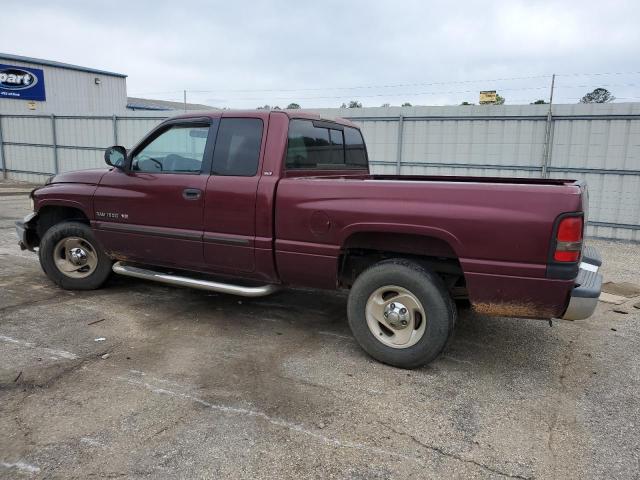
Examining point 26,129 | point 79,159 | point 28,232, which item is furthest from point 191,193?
→ point 26,129

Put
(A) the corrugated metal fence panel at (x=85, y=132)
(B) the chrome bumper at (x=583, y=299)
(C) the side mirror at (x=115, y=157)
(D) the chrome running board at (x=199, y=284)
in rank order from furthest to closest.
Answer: (A) the corrugated metal fence panel at (x=85, y=132) < (C) the side mirror at (x=115, y=157) < (D) the chrome running board at (x=199, y=284) < (B) the chrome bumper at (x=583, y=299)

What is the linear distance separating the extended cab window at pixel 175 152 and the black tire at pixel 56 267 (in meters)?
1.01

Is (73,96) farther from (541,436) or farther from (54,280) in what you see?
(541,436)

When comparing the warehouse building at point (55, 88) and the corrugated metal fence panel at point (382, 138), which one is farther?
the warehouse building at point (55, 88)

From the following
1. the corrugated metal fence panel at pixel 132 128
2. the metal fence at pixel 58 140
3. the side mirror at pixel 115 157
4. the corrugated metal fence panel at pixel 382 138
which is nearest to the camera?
the side mirror at pixel 115 157

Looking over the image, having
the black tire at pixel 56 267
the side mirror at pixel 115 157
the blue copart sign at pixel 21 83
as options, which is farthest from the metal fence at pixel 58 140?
→ the side mirror at pixel 115 157

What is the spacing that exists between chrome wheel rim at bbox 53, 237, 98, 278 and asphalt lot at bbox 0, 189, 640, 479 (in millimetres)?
465

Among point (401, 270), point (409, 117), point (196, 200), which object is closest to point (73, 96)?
point (409, 117)

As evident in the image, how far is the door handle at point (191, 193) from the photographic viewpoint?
4305mm

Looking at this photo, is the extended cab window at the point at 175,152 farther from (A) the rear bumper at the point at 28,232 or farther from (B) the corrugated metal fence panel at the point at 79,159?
(B) the corrugated metal fence panel at the point at 79,159

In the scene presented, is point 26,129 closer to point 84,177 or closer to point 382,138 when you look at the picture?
point 382,138

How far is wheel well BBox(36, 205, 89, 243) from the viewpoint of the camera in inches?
212

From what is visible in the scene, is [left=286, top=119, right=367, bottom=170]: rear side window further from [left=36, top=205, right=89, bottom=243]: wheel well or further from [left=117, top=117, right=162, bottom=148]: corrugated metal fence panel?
[left=117, top=117, right=162, bottom=148]: corrugated metal fence panel

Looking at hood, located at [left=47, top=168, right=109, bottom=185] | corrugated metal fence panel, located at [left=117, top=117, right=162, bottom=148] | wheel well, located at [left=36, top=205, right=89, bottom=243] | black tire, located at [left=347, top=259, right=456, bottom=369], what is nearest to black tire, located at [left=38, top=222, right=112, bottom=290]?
wheel well, located at [left=36, top=205, right=89, bottom=243]
